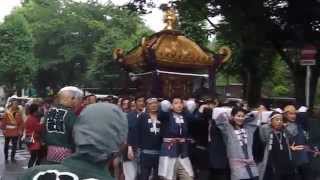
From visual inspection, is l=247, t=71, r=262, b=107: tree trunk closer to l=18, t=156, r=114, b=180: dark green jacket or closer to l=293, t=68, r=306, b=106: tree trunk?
l=293, t=68, r=306, b=106: tree trunk

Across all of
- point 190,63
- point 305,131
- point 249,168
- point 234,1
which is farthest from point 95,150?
point 234,1

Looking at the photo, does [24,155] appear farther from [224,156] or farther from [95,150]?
[95,150]

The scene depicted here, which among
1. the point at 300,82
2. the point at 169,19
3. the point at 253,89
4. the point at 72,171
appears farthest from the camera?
the point at 253,89

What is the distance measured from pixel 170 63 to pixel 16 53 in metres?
33.4

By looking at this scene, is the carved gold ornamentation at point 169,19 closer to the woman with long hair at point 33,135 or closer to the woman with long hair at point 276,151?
the woman with long hair at point 33,135

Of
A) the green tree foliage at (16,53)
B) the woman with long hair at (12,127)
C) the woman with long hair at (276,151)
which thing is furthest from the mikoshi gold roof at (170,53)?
the green tree foliage at (16,53)

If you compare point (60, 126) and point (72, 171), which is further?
point (60, 126)

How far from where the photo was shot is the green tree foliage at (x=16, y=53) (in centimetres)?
4697

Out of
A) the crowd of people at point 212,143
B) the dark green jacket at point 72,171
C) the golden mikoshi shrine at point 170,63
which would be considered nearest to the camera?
the dark green jacket at point 72,171

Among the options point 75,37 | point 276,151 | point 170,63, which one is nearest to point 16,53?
point 75,37

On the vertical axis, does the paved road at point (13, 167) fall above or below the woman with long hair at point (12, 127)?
below

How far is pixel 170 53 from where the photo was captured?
604 inches

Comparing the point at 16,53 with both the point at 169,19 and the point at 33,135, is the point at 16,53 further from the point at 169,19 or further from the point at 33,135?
the point at 33,135

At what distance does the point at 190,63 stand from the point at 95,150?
13.3 m
